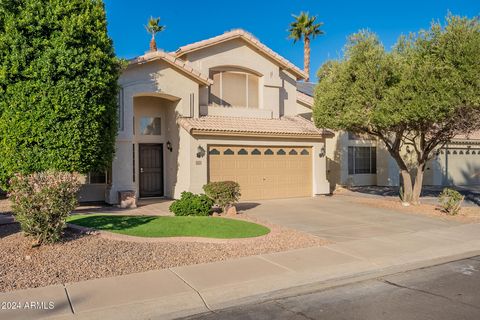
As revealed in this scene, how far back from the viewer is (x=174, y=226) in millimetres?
10625

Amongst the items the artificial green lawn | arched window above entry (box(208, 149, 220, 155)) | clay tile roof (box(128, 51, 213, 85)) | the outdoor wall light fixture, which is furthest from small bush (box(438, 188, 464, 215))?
clay tile roof (box(128, 51, 213, 85))

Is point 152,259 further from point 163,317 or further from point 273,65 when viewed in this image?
point 273,65

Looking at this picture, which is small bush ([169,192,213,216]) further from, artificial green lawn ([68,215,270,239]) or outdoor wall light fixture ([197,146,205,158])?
outdoor wall light fixture ([197,146,205,158])

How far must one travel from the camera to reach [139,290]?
20.8ft

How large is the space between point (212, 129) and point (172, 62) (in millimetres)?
3063

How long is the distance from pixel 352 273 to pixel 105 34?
856 cm

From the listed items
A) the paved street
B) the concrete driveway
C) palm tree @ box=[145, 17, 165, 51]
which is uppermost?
palm tree @ box=[145, 17, 165, 51]

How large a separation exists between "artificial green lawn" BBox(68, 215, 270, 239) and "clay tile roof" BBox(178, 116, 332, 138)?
5768mm

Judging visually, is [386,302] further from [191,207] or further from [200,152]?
[200,152]

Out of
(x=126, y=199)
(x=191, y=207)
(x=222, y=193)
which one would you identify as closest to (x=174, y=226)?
(x=191, y=207)

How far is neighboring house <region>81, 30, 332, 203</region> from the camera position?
1655 centimetres

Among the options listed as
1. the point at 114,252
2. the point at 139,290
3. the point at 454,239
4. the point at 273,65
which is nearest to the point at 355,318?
the point at 139,290

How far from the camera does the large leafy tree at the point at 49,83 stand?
10.0m

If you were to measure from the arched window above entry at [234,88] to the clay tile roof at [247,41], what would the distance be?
1.25 metres
